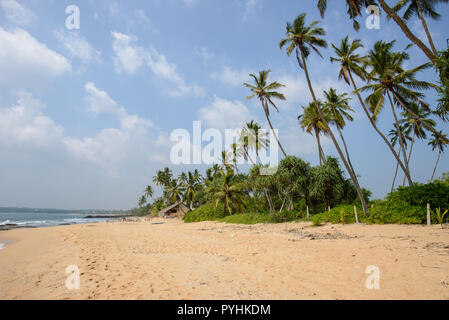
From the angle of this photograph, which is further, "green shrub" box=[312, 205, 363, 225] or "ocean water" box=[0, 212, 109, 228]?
"ocean water" box=[0, 212, 109, 228]

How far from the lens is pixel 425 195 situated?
11.9m

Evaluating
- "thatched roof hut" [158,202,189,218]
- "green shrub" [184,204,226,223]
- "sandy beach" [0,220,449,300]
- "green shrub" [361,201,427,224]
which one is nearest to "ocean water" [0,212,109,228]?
"thatched roof hut" [158,202,189,218]

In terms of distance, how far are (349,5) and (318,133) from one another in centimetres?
1175

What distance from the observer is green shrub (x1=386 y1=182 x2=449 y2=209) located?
11453 mm

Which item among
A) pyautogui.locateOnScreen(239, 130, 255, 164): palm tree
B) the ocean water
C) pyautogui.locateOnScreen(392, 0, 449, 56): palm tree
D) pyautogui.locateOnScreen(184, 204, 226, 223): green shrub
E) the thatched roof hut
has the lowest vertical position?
the ocean water

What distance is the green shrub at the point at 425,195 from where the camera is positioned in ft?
37.6

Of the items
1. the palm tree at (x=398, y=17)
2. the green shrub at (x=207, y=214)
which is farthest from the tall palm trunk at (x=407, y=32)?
the green shrub at (x=207, y=214)

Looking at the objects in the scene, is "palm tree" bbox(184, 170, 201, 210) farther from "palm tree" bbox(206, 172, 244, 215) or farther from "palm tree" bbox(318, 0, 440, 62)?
"palm tree" bbox(318, 0, 440, 62)

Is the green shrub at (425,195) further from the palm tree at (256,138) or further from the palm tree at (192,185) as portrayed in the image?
the palm tree at (192,185)

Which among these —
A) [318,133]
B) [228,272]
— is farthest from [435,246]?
[318,133]

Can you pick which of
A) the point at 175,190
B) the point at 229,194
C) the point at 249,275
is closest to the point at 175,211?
the point at 175,190

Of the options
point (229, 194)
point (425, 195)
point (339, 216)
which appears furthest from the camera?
point (229, 194)

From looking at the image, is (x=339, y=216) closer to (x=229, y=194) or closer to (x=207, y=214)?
(x=229, y=194)

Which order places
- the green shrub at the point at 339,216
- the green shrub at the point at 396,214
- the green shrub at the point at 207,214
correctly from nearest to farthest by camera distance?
the green shrub at the point at 396,214
the green shrub at the point at 339,216
the green shrub at the point at 207,214
